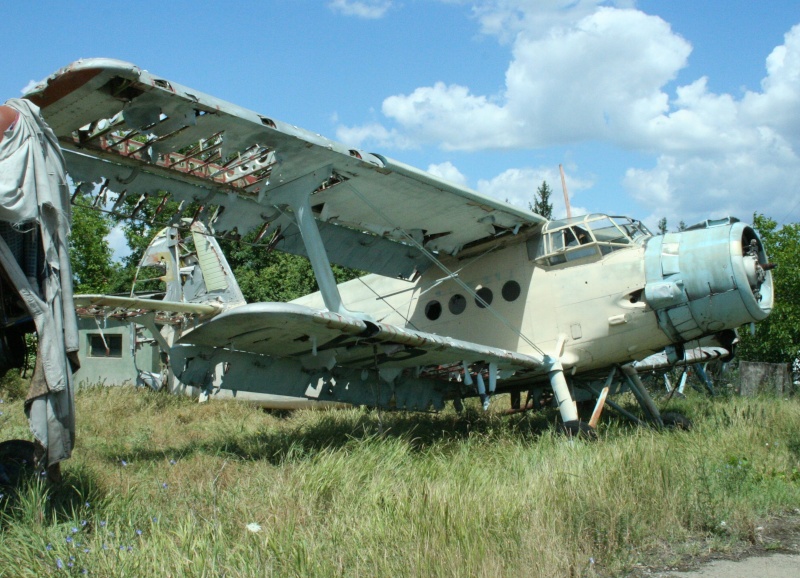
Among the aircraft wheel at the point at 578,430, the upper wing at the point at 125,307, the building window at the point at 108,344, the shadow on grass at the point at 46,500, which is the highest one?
the upper wing at the point at 125,307

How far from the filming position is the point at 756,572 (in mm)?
4277

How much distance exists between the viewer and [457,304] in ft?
32.5

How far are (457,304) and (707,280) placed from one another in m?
3.26

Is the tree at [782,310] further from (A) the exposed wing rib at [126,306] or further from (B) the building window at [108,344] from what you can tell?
(B) the building window at [108,344]

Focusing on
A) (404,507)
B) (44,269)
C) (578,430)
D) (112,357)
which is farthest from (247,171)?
(112,357)

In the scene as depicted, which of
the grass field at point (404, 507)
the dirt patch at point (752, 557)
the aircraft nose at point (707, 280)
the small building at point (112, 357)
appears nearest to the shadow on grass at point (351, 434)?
the grass field at point (404, 507)

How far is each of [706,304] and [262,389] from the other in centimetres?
516

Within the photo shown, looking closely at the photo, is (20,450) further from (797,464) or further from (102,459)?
(797,464)

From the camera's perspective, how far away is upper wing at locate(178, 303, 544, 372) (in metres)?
6.46

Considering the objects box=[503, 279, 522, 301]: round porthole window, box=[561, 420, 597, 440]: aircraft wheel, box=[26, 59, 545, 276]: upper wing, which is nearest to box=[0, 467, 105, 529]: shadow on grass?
box=[26, 59, 545, 276]: upper wing

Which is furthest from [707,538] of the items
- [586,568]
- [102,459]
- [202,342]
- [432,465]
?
[102,459]

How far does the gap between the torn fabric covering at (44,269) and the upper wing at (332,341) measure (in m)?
1.82

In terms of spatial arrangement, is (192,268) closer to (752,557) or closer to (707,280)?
(707,280)

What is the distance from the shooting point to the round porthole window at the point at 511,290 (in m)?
9.40
